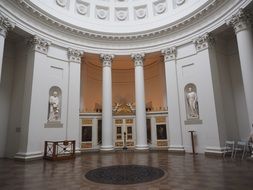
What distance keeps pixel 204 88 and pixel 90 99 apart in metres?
11.4

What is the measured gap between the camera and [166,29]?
15.1 m

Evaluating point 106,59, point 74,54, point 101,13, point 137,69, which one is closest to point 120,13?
point 101,13

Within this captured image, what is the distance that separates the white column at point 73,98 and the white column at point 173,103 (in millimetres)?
6736

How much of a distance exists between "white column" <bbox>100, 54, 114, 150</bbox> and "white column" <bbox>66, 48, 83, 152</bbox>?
1.97 meters

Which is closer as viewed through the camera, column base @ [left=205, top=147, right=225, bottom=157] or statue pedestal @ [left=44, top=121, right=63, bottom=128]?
column base @ [left=205, top=147, right=225, bottom=157]

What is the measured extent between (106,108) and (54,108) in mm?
3962

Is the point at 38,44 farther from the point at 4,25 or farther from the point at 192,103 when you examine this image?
the point at 192,103

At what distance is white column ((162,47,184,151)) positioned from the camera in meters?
13.9

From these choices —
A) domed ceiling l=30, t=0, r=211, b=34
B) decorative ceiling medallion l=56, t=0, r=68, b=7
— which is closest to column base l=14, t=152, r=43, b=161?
domed ceiling l=30, t=0, r=211, b=34

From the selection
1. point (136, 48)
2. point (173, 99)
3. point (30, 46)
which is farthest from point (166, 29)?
point (30, 46)

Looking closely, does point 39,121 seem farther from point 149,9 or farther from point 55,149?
point 149,9

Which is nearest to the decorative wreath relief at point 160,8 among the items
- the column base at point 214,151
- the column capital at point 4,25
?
the column capital at point 4,25

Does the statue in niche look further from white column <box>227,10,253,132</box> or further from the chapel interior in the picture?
white column <box>227,10,253,132</box>

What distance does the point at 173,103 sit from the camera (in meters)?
14.4
